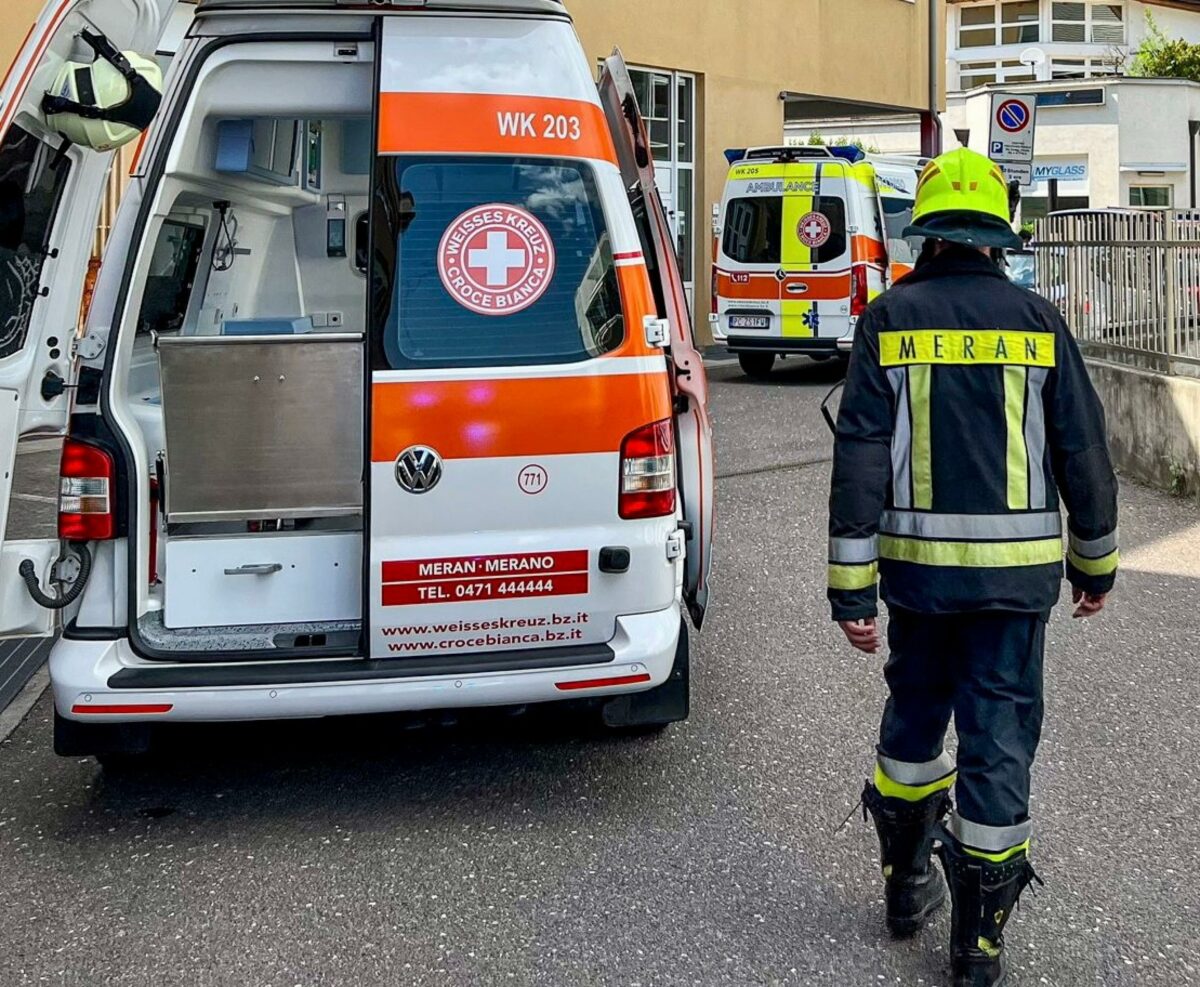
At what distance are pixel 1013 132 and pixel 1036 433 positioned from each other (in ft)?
39.3

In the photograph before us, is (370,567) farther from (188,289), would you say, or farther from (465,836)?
(188,289)

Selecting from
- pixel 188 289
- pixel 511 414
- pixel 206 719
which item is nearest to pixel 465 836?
pixel 206 719

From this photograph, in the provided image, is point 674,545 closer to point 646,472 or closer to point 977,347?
point 646,472

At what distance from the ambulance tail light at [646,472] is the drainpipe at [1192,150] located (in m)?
43.9

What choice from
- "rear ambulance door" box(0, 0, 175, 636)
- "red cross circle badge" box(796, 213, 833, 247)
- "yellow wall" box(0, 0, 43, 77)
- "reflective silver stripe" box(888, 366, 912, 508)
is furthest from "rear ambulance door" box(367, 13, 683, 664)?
"red cross circle badge" box(796, 213, 833, 247)

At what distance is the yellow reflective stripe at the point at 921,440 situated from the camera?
351 cm

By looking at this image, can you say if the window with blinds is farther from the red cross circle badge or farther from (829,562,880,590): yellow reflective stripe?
(829,562,880,590): yellow reflective stripe

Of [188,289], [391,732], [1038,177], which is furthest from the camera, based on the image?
[1038,177]

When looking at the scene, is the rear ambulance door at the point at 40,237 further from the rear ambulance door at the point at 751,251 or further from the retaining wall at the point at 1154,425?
the rear ambulance door at the point at 751,251

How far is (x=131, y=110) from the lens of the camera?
15.1 ft

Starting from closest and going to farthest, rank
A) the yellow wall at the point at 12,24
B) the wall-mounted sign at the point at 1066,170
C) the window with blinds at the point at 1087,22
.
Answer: the yellow wall at the point at 12,24 → the wall-mounted sign at the point at 1066,170 → the window with blinds at the point at 1087,22

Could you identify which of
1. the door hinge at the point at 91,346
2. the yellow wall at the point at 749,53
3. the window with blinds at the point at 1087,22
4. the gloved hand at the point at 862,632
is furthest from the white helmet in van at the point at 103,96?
the window with blinds at the point at 1087,22

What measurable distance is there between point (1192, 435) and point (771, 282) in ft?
25.0

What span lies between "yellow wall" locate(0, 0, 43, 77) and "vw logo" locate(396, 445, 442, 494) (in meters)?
9.85
